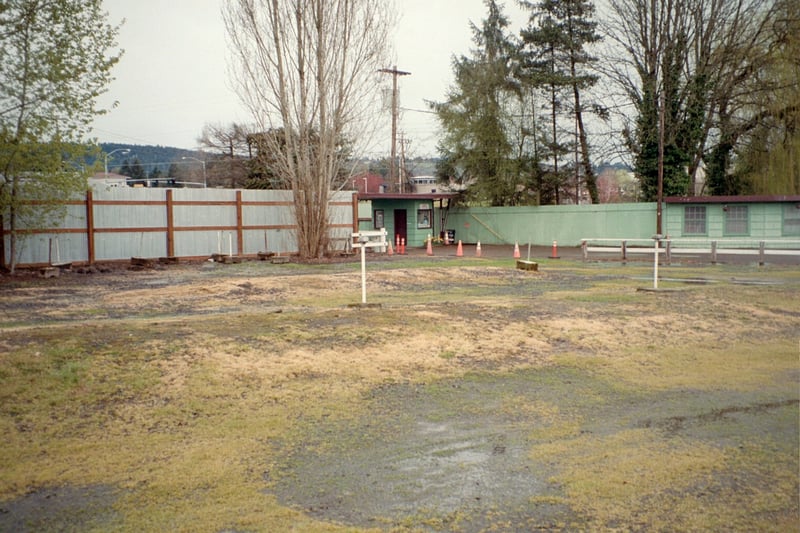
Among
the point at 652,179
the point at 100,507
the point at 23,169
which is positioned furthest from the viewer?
the point at 652,179

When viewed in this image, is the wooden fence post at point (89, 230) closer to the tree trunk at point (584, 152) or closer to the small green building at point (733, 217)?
the small green building at point (733, 217)

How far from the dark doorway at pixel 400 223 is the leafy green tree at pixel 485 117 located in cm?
627

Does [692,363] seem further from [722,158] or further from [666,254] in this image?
[722,158]

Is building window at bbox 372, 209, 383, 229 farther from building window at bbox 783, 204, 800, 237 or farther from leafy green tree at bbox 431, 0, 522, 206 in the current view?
building window at bbox 783, 204, 800, 237

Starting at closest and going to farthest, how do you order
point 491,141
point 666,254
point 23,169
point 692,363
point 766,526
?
1. point 766,526
2. point 692,363
3. point 23,169
4. point 666,254
5. point 491,141

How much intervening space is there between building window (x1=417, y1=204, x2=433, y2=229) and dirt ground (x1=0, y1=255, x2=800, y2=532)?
28530mm

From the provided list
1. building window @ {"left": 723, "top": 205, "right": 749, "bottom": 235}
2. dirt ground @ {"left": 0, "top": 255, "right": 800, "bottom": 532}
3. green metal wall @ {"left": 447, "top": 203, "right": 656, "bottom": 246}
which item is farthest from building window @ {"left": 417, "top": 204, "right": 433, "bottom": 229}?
dirt ground @ {"left": 0, "top": 255, "right": 800, "bottom": 532}

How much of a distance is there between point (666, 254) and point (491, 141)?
19657mm

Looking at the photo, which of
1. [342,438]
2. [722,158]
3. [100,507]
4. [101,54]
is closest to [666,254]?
[722,158]

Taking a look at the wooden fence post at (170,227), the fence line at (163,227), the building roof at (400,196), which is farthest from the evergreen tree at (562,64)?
the wooden fence post at (170,227)

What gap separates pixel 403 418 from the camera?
6.14 metres

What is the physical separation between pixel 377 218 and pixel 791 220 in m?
20.5

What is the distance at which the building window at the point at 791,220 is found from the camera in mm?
29094

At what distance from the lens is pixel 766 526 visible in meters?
3.88
